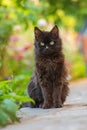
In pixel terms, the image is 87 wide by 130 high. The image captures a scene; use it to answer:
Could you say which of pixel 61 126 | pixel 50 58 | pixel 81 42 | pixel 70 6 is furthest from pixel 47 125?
pixel 81 42

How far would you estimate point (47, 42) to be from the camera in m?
8.63

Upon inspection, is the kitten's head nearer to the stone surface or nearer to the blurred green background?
the stone surface

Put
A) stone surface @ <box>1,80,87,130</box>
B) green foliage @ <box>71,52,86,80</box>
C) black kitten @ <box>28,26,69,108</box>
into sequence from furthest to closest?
green foliage @ <box>71,52,86,80</box>, black kitten @ <box>28,26,69,108</box>, stone surface @ <box>1,80,87,130</box>

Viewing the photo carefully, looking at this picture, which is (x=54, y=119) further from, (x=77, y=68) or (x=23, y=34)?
(x=77, y=68)

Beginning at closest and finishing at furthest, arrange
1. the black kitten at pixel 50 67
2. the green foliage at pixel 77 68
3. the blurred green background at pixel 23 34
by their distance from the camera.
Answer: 1. the black kitten at pixel 50 67
2. the blurred green background at pixel 23 34
3. the green foliage at pixel 77 68

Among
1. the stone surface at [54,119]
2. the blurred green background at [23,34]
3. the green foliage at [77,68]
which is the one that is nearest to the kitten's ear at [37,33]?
the stone surface at [54,119]

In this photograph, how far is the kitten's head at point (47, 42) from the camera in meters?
8.62

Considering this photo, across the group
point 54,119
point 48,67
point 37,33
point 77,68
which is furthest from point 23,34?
point 54,119

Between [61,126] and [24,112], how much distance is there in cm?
184

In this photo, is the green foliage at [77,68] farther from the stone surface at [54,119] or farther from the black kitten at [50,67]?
the stone surface at [54,119]

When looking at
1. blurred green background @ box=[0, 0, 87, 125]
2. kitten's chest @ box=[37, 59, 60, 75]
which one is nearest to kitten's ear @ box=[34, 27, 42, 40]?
kitten's chest @ box=[37, 59, 60, 75]

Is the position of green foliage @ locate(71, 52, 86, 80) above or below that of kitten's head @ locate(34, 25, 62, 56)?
below

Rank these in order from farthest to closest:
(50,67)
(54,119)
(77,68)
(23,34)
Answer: (77,68), (23,34), (50,67), (54,119)

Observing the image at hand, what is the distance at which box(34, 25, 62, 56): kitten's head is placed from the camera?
8.62 metres
